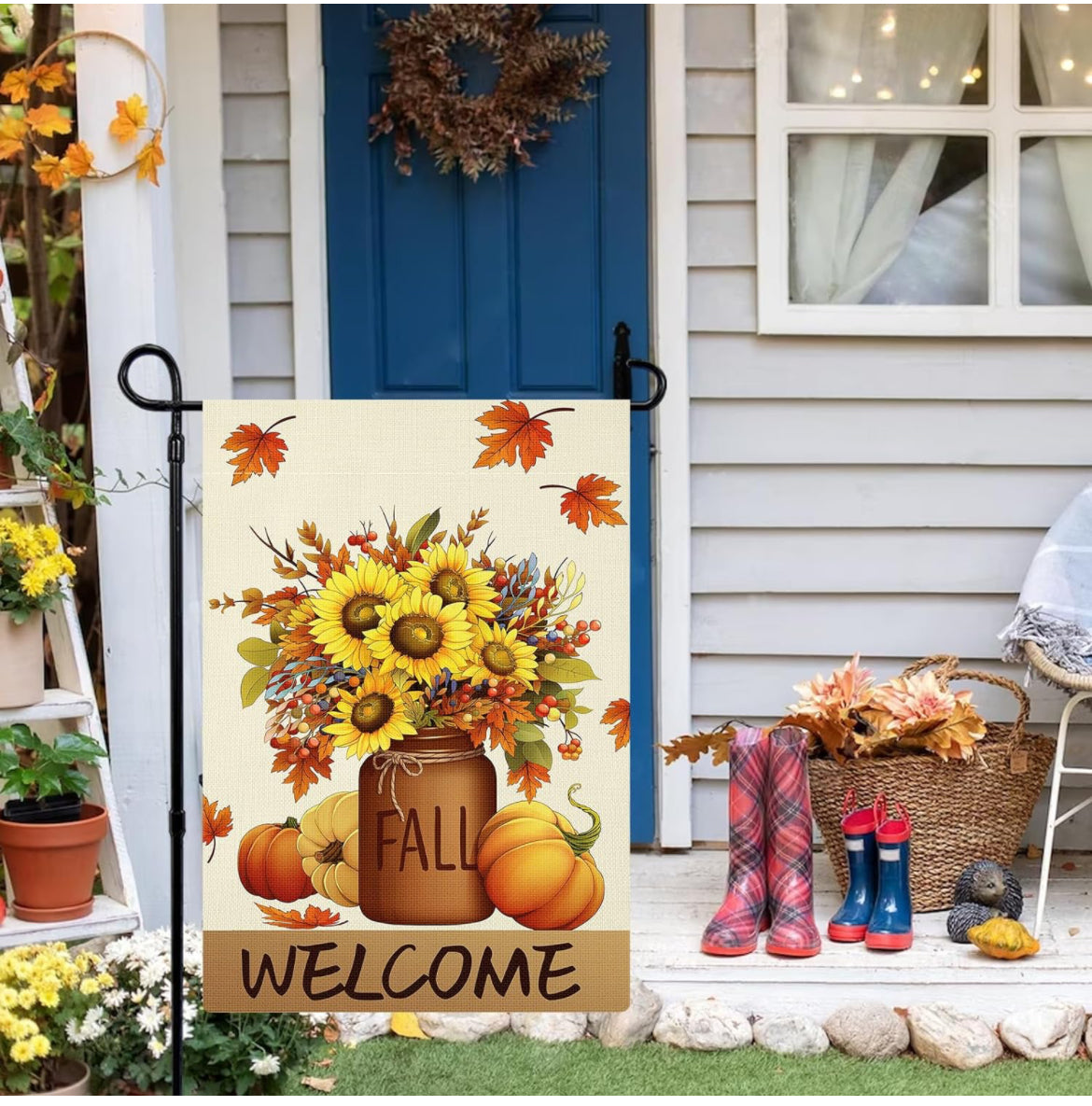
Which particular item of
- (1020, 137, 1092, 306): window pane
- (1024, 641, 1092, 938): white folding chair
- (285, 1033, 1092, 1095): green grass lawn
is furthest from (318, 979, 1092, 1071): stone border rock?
(1020, 137, 1092, 306): window pane

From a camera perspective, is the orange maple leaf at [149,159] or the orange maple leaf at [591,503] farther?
the orange maple leaf at [149,159]

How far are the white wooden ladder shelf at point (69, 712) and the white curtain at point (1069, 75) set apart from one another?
2263 mm

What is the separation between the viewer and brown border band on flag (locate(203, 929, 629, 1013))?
1579 mm

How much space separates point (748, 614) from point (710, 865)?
0.58 m

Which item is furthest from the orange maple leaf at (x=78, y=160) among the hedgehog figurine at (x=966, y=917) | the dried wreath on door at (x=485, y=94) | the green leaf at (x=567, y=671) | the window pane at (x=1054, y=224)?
the hedgehog figurine at (x=966, y=917)

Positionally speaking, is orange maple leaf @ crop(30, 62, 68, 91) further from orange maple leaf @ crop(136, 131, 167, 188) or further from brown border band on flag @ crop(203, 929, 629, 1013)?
brown border band on flag @ crop(203, 929, 629, 1013)

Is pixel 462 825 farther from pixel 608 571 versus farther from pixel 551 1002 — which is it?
pixel 608 571

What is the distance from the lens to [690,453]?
2.91m

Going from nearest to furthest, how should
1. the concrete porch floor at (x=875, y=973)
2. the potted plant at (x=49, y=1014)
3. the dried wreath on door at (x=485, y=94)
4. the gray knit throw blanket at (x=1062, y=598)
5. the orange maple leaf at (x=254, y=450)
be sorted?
the orange maple leaf at (x=254, y=450)
the potted plant at (x=49, y=1014)
the concrete porch floor at (x=875, y=973)
the gray knit throw blanket at (x=1062, y=598)
the dried wreath on door at (x=485, y=94)

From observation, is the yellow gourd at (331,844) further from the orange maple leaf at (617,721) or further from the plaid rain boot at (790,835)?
the plaid rain boot at (790,835)

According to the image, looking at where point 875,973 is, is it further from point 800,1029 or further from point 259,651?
point 259,651

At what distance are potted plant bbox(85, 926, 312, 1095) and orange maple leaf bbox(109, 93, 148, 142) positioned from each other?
1401mm

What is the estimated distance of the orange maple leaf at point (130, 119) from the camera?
7.41 ft

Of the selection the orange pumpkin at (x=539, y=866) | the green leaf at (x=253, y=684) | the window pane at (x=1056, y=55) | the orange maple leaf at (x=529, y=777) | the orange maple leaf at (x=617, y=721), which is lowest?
the orange pumpkin at (x=539, y=866)
